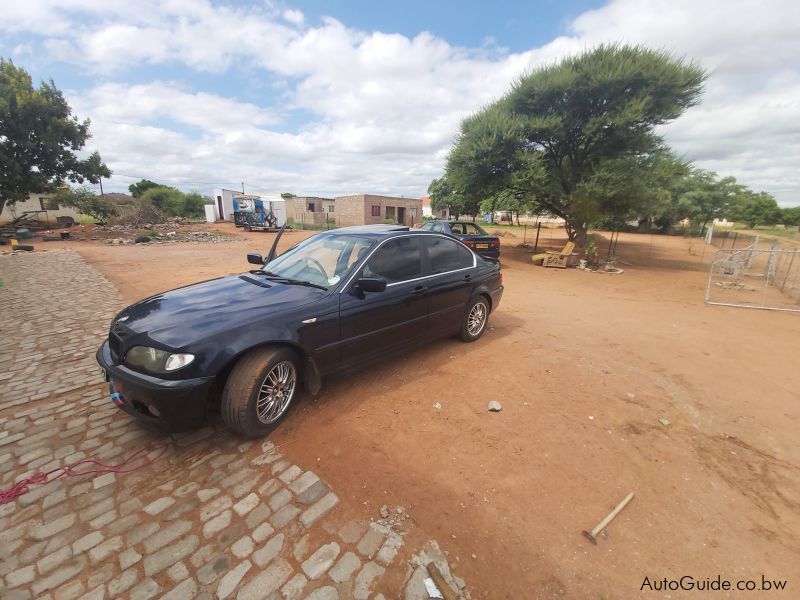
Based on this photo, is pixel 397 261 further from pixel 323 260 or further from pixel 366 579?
pixel 366 579

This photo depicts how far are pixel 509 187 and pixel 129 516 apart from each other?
16.0 metres

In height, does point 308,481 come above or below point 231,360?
below

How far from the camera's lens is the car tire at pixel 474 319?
4613 millimetres

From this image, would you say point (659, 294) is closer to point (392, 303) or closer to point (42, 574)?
point (392, 303)

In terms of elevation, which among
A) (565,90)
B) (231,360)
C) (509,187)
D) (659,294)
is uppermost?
(565,90)

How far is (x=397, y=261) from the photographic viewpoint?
3668 millimetres

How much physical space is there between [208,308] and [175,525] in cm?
148

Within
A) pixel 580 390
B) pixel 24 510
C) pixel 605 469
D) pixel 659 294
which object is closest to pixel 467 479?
pixel 605 469

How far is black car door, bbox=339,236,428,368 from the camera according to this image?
314 cm

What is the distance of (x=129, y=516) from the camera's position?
6.76 feet

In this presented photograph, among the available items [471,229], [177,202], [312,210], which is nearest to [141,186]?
[177,202]

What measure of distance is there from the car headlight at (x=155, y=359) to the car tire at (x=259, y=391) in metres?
0.34

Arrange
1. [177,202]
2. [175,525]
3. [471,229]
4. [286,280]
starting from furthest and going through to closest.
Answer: [177,202] → [471,229] → [286,280] → [175,525]

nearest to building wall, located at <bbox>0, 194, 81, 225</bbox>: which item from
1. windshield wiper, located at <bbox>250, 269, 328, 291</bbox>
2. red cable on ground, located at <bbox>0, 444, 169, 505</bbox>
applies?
windshield wiper, located at <bbox>250, 269, 328, 291</bbox>
